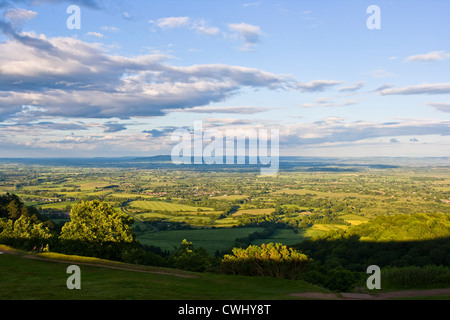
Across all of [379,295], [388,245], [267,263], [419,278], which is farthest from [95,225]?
[388,245]

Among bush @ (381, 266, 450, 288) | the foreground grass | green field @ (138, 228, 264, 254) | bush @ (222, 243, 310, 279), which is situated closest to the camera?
the foreground grass

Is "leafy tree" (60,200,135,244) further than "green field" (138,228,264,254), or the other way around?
"green field" (138,228,264,254)

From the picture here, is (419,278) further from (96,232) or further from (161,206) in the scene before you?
(161,206)

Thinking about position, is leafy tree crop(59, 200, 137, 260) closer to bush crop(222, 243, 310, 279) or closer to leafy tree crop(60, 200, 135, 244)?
leafy tree crop(60, 200, 135, 244)

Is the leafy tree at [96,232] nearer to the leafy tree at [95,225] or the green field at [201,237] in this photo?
the leafy tree at [95,225]

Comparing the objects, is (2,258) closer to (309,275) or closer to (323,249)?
(309,275)

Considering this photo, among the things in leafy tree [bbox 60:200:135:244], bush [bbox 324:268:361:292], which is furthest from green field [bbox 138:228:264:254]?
bush [bbox 324:268:361:292]

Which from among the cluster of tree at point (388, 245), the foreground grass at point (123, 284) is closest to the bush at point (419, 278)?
the foreground grass at point (123, 284)
